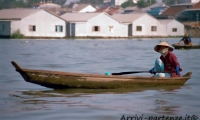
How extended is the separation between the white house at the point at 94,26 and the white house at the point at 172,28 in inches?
227

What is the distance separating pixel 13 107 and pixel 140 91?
11.1ft

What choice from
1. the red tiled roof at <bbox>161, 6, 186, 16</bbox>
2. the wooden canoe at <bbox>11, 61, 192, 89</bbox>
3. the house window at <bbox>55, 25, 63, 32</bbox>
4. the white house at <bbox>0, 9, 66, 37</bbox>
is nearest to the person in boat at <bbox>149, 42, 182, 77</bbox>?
the wooden canoe at <bbox>11, 61, 192, 89</bbox>

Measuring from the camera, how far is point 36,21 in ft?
162

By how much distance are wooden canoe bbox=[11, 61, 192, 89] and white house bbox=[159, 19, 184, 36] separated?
154 ft

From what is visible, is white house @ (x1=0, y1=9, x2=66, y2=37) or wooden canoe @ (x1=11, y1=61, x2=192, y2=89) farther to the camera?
white house @ (x1=0, y1=9, x2=66, y2=37)

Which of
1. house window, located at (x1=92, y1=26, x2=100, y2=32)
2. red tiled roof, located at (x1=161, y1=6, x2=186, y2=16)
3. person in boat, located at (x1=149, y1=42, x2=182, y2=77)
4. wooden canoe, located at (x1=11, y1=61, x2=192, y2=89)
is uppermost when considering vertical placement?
red tiled roof, located at (x1=161, y1=6, x2=186, y2=16)

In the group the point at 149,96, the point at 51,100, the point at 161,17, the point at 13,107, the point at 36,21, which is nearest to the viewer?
the point at 13,107

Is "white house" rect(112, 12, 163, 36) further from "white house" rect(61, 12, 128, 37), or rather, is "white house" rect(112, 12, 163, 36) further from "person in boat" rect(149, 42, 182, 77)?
"person in boat" rect(149, 42, 182, 77)

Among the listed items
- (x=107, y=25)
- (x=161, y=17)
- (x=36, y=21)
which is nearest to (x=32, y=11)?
(x=36, y=21)

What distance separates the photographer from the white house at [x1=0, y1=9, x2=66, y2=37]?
48750 mm

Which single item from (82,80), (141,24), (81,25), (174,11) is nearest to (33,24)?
(81,25)

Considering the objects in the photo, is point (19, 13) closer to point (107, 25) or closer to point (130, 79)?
point (107, 25)

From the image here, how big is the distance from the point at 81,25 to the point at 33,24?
17.1ft

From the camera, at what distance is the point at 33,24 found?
49156 millimetres
